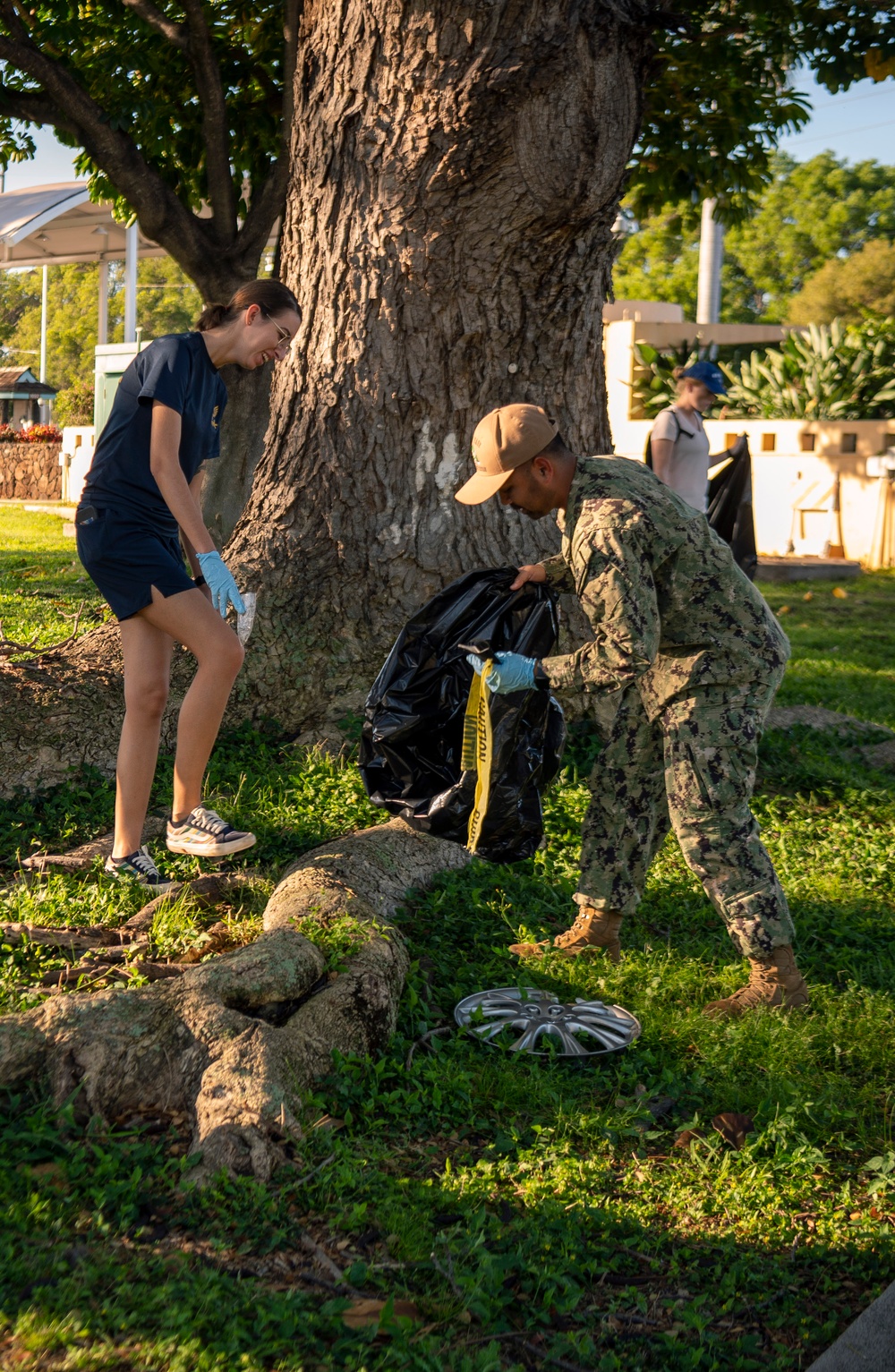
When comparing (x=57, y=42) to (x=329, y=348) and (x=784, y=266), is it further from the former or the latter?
(x=784, y=266)

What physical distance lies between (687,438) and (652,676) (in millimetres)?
3829

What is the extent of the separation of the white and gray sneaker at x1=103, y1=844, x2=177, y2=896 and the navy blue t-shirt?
3.51 ft

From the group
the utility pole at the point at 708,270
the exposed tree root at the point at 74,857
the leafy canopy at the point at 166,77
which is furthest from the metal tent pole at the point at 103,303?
the exposed tree root at the point at 74,857

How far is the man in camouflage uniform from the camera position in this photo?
3.45 meters

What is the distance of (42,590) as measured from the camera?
9430 millimetres

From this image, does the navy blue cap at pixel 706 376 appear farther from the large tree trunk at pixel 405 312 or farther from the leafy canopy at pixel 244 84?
the large tree trunk at pixel 405 312

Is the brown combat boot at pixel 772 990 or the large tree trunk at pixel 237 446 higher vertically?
the large tree trunk at pixel 237 446

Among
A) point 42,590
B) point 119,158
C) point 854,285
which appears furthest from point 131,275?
point 854,285

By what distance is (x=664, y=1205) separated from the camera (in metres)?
2.91

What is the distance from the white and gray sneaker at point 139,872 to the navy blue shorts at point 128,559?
787 millimetres

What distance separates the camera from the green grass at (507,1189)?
2.29 metres

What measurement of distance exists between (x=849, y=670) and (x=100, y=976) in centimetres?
642

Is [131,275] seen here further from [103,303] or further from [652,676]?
[652,676]

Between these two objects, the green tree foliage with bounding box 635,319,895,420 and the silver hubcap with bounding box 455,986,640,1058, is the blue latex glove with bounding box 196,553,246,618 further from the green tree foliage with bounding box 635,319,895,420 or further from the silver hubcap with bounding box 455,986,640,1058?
the green tree foliage with bounding box 635,319,895,420
